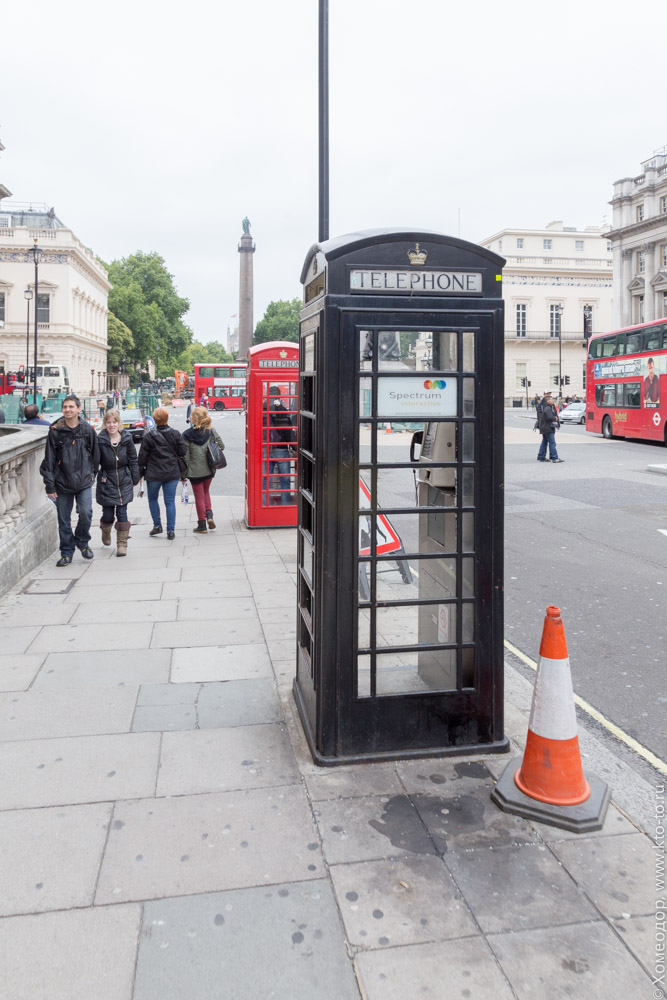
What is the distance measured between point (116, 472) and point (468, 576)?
231 inches

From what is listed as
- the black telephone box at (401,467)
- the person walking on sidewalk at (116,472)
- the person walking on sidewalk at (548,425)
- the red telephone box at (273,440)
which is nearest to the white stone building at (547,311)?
the person walking on sidewalk at (548,425)

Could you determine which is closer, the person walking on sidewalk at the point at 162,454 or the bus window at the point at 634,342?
the person walking on sidewalk at the point at 162,454

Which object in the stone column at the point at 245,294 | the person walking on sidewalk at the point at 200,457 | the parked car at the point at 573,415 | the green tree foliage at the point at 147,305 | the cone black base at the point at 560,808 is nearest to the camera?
the cone black base at the point at 560,808

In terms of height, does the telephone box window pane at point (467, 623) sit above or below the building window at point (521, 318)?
below

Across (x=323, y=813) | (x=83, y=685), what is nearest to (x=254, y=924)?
(x=323, y=813)

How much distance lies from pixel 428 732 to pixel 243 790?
929mm

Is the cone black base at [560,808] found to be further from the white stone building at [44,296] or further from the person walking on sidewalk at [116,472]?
the white stone building at [44,296]

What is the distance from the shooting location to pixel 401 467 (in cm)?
390

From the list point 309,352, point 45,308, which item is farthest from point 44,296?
point 309,352

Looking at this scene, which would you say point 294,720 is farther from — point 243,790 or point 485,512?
point 485,512

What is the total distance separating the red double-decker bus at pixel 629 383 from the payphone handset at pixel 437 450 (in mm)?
23895

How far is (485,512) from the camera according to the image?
3.88 meters

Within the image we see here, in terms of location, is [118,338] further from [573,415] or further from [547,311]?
[573,415]

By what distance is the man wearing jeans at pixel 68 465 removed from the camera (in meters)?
8.30
